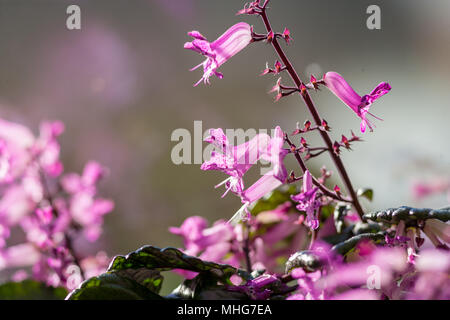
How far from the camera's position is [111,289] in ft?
1.23

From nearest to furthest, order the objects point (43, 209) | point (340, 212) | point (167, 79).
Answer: point (340, 212) → point (43, 209) → point (167, 79)

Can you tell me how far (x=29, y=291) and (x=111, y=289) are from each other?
0.24 m

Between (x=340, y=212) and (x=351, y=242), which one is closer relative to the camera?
(x=351, y=242)

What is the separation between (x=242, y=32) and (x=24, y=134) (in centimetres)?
45

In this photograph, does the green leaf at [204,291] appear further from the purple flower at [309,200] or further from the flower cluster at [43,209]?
the flower cluster at [43,209]

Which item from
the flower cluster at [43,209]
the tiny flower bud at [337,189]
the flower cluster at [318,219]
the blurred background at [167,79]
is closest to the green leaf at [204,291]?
the flower cluster at [318,219]

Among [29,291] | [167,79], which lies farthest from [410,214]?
[167,79]

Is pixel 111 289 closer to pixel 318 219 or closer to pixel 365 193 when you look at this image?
pixel 318 219

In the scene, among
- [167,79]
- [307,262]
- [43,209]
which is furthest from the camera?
[167,79]

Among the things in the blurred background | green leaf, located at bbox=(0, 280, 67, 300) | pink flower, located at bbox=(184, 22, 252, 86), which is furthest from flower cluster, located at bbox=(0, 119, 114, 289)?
the blurred background

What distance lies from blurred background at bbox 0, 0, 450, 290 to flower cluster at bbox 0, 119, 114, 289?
1.85ft
